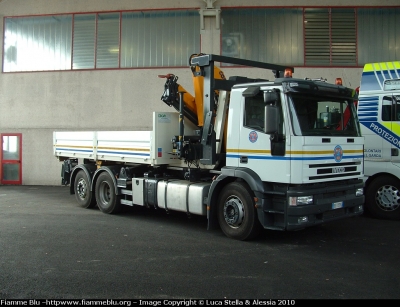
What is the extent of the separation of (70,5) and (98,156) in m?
8.55

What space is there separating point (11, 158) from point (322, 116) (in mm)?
13634

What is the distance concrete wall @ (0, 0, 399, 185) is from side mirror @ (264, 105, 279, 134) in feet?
29.4

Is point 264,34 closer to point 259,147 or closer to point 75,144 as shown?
point 75,144

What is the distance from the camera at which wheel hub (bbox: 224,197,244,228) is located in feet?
24.4

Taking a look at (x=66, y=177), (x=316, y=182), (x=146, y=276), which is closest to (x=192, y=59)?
(x=316, y=182)

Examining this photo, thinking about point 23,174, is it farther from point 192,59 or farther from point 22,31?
point 192,59

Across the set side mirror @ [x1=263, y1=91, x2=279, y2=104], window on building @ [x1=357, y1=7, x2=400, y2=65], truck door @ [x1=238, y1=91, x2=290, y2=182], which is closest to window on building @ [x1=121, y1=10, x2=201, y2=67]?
window on building @ [x1=357, y1=7, x2=400, y2=65]

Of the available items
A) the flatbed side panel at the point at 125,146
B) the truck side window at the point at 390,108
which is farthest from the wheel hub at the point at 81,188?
the truck side window at the point at 390,108

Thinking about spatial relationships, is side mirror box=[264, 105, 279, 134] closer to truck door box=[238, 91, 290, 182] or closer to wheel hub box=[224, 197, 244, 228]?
truck door box=[238, 91, 290, 182]

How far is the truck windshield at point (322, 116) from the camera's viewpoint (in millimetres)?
6934

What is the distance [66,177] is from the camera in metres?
12.2

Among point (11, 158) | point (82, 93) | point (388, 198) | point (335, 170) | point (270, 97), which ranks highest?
point (82, 93)

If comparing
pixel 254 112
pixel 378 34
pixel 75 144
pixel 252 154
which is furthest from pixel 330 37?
pixel 252 154

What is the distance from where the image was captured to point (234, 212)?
24.8 feet
